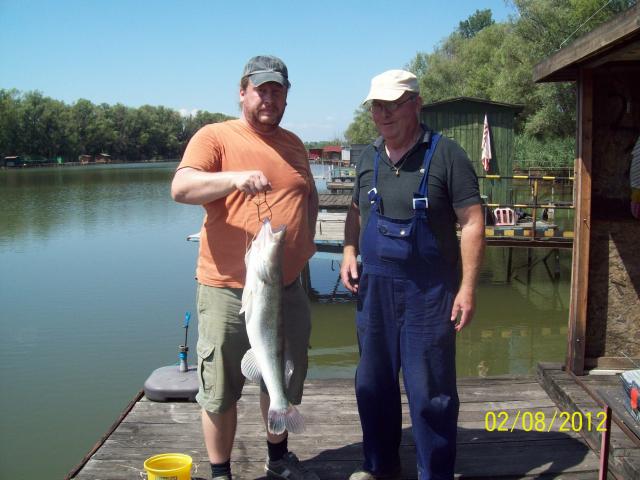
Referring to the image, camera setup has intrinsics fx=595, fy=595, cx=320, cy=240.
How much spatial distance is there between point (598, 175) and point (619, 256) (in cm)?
65

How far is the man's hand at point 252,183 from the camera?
8.80 feet

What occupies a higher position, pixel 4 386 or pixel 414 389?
pixel 414 389

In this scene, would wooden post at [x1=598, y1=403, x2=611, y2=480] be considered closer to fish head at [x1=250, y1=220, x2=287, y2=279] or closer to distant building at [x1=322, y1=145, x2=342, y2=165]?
fish head at [x1=250, y1=220, x2=287, y2=279]

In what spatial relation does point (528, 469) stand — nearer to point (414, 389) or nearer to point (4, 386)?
point (414, 389)

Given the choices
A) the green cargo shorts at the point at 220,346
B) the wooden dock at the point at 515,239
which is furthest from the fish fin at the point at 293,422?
the wooden dock at the point at 515,239

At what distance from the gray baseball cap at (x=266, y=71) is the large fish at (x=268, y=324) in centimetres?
73

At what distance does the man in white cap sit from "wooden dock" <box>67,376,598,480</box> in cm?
74

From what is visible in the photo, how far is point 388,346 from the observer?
322 centimetres

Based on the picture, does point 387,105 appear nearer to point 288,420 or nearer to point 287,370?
point 287,370

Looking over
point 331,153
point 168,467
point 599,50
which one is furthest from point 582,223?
point 331,153

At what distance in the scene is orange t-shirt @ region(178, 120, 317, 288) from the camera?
3.06 meters

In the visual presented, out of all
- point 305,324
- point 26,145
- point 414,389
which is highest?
point 26,145

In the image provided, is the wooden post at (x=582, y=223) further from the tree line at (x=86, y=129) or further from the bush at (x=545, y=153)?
the tree line at (x=86, y=129)

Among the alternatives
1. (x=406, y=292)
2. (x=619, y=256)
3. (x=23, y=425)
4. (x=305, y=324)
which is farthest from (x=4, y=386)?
(x=619, y=256)
